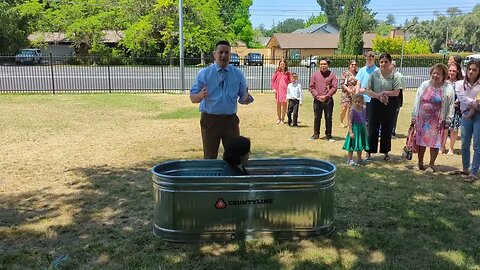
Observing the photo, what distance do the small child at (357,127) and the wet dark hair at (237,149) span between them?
3.35 meters

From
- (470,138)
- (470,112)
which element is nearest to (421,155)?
(470,138)

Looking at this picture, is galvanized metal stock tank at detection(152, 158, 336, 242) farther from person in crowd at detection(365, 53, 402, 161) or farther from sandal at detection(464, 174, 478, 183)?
person in crowd at detection(365, 53, 402, 161)

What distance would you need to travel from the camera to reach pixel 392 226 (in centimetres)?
460

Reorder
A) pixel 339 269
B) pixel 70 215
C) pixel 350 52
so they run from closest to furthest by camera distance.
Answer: pixel 339 269 < pixel 70 215 < pixel 350 52

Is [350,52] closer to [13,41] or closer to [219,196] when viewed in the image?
[13,41]

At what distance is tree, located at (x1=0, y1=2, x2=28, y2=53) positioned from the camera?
136ft

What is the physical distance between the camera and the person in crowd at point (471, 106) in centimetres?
615

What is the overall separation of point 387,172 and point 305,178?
3.22 m

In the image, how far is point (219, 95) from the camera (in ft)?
15.8

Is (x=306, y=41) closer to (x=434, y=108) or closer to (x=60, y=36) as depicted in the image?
(x=60, y=36)

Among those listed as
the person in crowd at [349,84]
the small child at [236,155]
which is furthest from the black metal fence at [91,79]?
the small child at [236,155]

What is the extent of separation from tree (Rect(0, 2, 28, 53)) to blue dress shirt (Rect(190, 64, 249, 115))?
4317 centimetres

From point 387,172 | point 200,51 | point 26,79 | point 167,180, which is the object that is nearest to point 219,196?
point 167,180

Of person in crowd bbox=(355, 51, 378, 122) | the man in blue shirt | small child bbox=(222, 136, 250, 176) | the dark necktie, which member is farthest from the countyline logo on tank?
person in crowd bbox=(355, 51, 378, 122)
